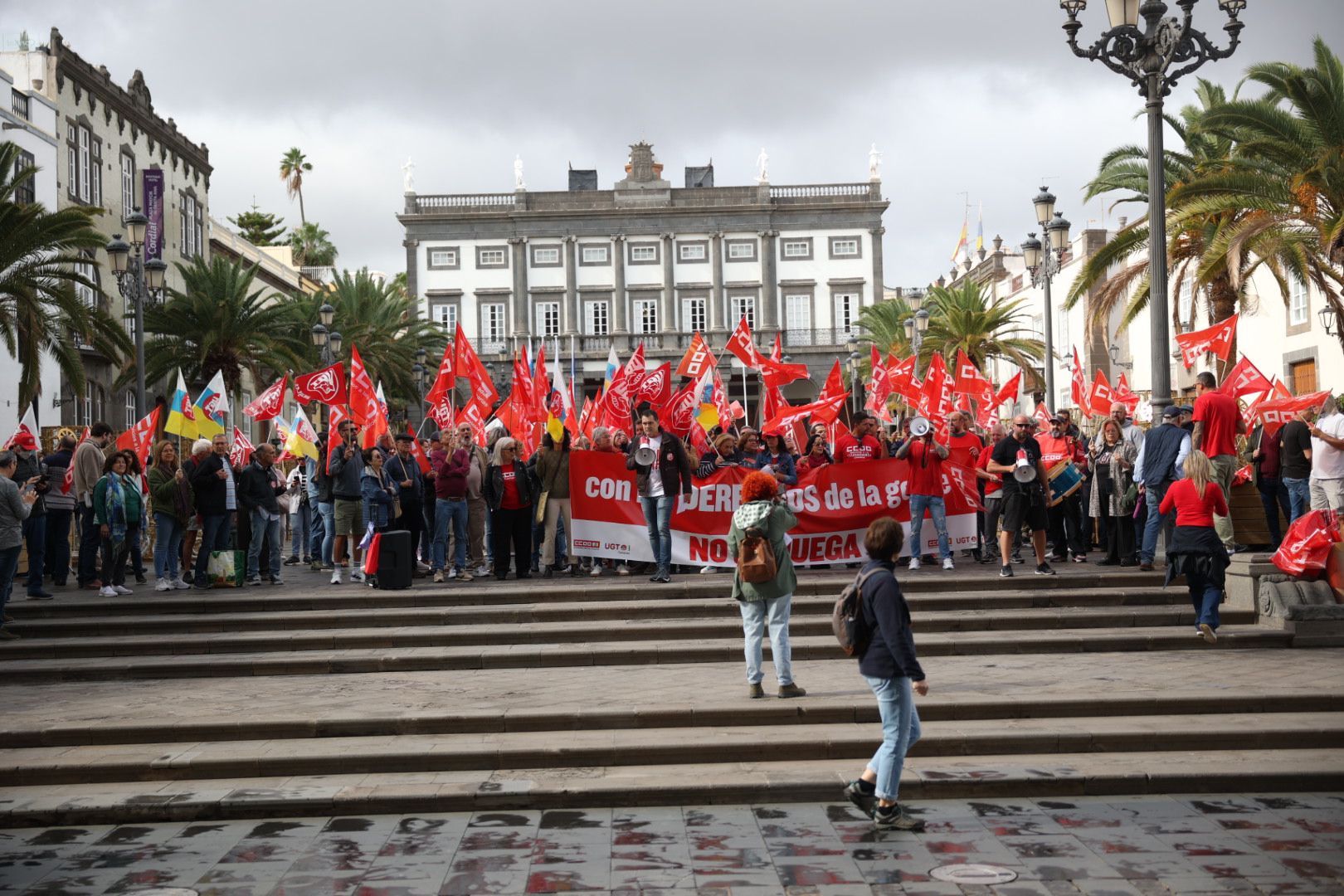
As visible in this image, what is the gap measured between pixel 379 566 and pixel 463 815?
7.04m

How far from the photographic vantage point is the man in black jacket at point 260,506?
1544 cm

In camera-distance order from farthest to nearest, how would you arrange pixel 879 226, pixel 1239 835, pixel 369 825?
pixel 879 226
pixel 369 825
pixel 1239 835

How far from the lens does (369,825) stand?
288 inches

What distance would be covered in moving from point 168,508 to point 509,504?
12.5ft

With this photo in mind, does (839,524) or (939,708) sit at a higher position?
(839,524)

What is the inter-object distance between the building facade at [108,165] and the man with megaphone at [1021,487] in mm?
27018

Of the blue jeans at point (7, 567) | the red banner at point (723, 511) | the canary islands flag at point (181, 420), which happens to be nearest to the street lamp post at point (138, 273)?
A: the canary islands flag at point (181, 420)

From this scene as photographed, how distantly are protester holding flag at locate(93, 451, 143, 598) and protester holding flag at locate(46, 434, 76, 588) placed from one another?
21.5 inches

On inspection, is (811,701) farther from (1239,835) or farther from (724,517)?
(724,517)

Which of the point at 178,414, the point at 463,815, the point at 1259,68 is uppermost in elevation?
the point at 1259,68

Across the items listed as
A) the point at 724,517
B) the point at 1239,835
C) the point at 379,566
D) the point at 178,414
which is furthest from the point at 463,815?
the point at 178,414

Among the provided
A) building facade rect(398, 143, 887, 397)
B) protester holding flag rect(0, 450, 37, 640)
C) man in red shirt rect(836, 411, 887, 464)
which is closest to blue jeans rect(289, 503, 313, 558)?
protester holding flag rect(0, 450, 37, 640)

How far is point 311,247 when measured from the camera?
253ft

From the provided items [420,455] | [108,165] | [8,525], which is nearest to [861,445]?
[420,455]
